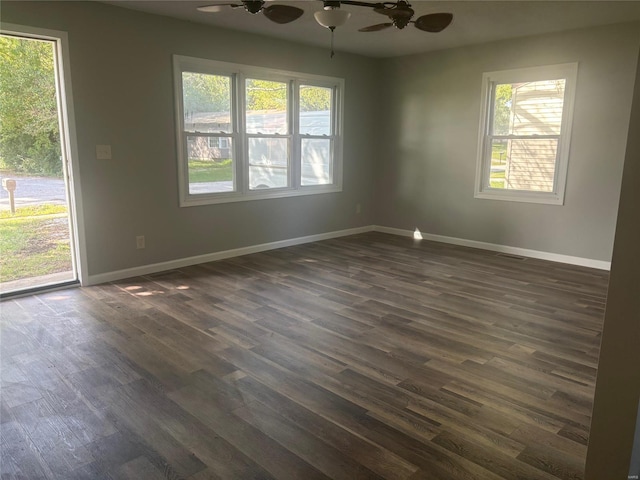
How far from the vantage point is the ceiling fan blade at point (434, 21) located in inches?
133

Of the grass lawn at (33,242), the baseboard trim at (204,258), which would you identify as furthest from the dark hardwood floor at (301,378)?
the grass lawn at (33,242)

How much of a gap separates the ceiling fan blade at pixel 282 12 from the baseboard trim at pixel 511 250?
3.82 metres

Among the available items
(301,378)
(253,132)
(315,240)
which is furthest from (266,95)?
(301,378)

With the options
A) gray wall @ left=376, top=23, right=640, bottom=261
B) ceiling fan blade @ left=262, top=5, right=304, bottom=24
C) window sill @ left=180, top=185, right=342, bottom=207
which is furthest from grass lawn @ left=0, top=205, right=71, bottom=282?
gray wall @ left=376, top=23, right=640, bottom=261

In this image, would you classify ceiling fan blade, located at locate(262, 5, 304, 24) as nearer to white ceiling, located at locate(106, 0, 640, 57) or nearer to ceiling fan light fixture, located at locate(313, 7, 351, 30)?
ceiling fan light fixture, located at locate(313, 7, 351, 30)

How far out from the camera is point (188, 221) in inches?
197

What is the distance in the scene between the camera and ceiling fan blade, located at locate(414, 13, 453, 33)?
3369 millimetres

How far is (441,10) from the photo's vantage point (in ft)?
13.4

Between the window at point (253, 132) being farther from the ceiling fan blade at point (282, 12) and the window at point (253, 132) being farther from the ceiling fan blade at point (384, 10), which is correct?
the ceiling fan blade at point (384, 10)

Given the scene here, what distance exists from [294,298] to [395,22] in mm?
2261

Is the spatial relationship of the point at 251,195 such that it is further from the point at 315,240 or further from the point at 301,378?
the point at 301,378

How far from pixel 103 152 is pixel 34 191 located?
1.00 meters

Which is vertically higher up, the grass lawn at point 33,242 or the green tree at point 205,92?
the green tree at point 205,92

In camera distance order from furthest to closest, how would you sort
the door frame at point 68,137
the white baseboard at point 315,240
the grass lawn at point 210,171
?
the grass lawn at point 210,171
the white baseboard at point 315,240
the door frame at point 68,137
